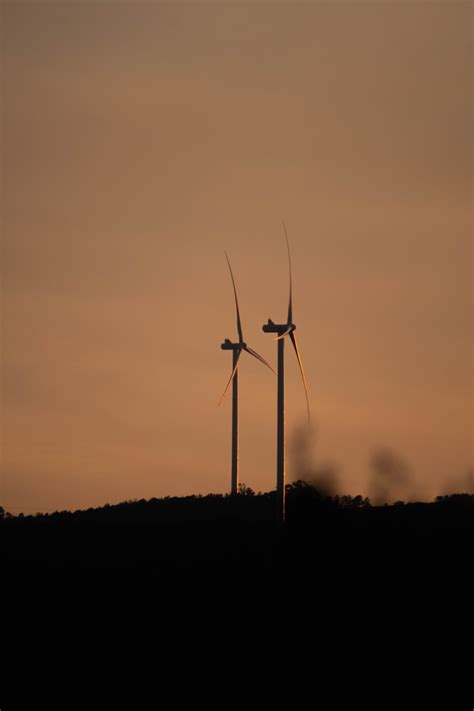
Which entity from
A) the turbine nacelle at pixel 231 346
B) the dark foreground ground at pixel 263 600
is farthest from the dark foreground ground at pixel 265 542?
the turbine nacelle at pixel 231 346

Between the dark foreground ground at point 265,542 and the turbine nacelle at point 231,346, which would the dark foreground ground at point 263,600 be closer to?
the dark foreground ground at point 265,542

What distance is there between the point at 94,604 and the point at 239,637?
31.7 ft

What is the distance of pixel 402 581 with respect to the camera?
91.0 m

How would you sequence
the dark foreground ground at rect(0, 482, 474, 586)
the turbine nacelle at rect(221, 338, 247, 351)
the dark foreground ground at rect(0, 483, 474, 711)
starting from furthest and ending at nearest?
the turbine nacelle at rect(221, 338, 247, 351), the dark foreground ground at rect(0, 482, 474, 586), the dark foreground ground at rect(0, 483, 474, 711)

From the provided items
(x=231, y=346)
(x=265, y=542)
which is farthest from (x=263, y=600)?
(x=231, y=346)

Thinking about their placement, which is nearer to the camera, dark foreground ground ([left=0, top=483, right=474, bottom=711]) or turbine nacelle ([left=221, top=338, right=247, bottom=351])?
dark foreground ground ([left=0, top=483, right=474, bottom=711])

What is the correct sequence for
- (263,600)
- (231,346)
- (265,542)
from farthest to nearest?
(231,346), (265,542), (263,600)

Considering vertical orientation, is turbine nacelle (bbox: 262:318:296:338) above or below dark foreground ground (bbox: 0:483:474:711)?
above

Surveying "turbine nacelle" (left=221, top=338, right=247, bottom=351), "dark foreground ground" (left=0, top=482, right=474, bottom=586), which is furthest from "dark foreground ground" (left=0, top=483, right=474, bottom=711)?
"turbine nacelle" (left=221, top=338, right=247, bottom=351)

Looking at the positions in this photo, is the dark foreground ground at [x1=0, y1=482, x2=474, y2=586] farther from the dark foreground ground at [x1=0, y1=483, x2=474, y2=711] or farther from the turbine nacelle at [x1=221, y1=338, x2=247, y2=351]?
the turbine nacelle at [x1=221, y1=338, x2=247, y2=351]

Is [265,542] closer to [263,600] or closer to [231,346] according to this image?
[263,600]

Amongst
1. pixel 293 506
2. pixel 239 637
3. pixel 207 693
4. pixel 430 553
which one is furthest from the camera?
pixel 293 506

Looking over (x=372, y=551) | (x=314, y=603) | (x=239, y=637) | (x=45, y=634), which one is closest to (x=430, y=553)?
(x=372, y=551)

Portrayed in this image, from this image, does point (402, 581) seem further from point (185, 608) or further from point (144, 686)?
point (144, 686)
